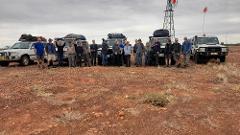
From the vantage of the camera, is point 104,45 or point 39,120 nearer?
point 39,120

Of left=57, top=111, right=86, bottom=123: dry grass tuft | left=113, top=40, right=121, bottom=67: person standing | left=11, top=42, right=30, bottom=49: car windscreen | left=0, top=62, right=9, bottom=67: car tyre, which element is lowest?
left=57, top=111, right=86, bottom=123: dry grass tuft

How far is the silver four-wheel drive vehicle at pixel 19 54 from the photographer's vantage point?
27.1m

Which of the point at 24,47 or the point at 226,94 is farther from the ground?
the point at 24,47

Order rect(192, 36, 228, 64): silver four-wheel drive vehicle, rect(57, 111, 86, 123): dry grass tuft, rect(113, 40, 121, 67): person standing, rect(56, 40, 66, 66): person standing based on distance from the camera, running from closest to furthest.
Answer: rect(57, 111, 86, 123): dry grass tuft → rect(56, 40, 66, 66): person standing → rect(113, 40, 121, 67): person standing → rect(192, 36, 228, 64): silver four-wheel drive vehicle

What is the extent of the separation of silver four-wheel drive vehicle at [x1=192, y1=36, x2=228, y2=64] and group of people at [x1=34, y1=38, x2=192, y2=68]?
360 cm

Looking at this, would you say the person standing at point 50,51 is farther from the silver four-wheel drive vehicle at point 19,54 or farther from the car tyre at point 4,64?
the car tyre at point 4,64

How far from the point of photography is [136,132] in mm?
11789

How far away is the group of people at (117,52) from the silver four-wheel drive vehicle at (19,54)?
10.3 feet

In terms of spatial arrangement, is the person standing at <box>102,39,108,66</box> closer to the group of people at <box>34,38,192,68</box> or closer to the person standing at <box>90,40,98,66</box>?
the group of people at <box>34,38,192,68</box>

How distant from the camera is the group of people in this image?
2338 centimetres

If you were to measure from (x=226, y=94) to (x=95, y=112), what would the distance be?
4.99 meters

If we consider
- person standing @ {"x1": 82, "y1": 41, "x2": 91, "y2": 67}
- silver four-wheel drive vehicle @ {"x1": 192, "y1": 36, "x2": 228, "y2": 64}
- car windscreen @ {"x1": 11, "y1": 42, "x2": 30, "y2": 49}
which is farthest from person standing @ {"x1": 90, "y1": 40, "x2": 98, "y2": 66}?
silver four-wheel drive vehicle @ {"x1": 192, "y1": 36, "x2": 228, "y2": 64}

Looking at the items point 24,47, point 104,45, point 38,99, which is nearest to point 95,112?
point 38,99

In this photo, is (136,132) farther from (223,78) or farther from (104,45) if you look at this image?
(104,45)
